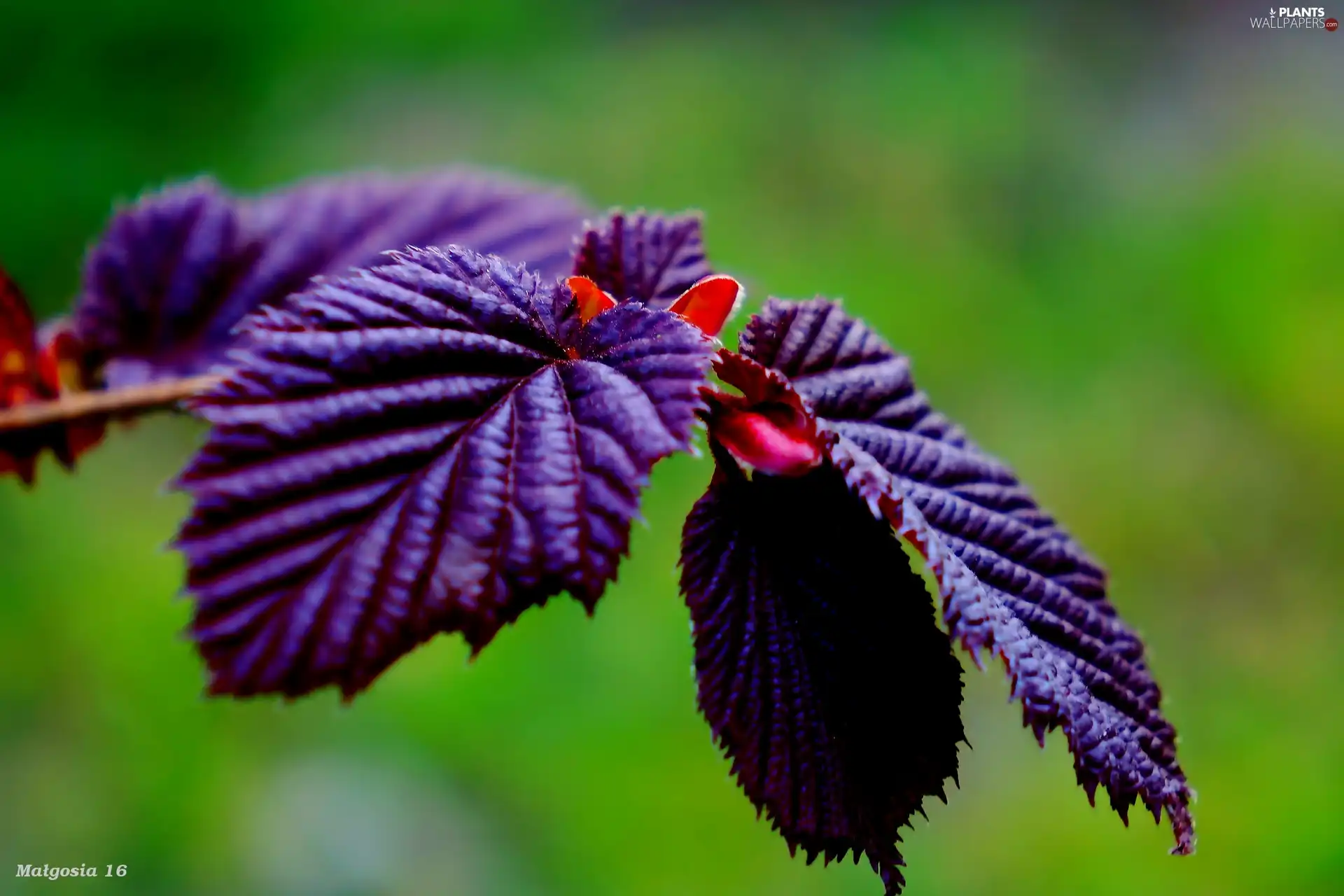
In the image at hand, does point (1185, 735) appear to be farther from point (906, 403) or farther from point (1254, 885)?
point (906, 403)

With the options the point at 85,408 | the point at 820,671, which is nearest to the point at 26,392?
the point at 85,408

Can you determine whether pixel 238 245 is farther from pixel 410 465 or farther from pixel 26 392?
pixel 410 465

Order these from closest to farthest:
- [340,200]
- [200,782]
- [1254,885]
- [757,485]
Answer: [757,485] < [340,200] < [1254,885] < [200,782]

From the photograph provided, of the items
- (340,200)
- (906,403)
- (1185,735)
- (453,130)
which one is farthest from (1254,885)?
(453,130)

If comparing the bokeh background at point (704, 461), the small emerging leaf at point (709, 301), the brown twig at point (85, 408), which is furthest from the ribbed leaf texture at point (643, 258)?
the bokeh background at point (704, 461)

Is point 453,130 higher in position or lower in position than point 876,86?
lower

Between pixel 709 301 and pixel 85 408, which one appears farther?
pixel 85 408

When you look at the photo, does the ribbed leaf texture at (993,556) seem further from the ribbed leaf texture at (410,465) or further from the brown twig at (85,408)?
the brown twig at (85,408)
